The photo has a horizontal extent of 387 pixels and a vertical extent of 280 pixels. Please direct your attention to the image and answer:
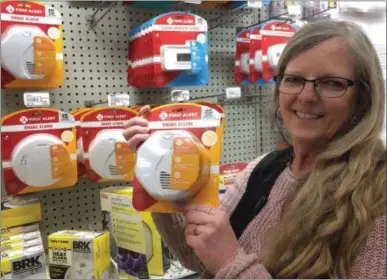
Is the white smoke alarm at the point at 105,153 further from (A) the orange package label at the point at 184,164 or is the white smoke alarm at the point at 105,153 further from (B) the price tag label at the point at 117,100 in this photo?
(A) the orange package label at the point at 184,164

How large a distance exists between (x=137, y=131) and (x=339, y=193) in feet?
1.77

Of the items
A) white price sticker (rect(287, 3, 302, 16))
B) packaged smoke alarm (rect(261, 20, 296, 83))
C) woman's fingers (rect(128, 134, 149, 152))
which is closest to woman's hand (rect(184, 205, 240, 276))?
woman's fingers (rect(128, 134, 149, 152))

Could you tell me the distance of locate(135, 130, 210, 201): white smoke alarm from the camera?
1.07 metres

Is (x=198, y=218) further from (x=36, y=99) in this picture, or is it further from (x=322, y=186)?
(x=36, y=99)

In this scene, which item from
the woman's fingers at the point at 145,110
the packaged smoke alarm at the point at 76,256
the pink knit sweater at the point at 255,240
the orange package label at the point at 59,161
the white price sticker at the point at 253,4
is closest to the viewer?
the pink knit sweater at the point at 255,240

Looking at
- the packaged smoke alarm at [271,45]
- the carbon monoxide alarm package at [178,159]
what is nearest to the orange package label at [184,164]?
the carbon monoxide alarm package at [178,159]

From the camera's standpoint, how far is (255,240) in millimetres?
1090

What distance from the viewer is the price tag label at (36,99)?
138 centimetres

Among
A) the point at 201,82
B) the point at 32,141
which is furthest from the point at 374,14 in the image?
the point at 32,141

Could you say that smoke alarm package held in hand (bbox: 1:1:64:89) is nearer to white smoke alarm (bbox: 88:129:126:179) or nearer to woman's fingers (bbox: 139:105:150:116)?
white smoke alarm (bbox: 88:129:126:179)

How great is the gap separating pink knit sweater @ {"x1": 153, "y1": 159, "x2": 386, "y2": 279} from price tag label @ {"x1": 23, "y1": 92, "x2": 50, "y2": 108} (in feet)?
1.88

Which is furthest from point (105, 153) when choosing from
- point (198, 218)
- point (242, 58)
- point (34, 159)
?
point (242, 58)

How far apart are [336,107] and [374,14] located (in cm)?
170

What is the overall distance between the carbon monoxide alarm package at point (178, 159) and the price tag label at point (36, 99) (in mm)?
487
